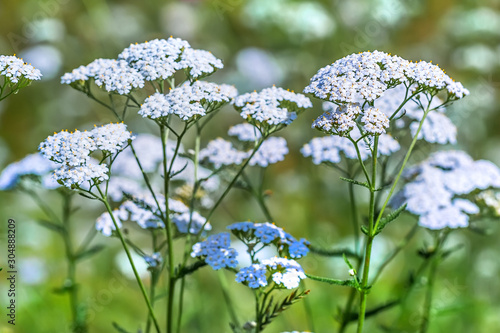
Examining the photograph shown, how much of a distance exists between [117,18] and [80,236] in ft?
9.94

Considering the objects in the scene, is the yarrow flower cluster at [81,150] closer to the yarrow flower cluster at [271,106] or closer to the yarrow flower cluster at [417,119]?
the yarrow flower cluster at [271,106]

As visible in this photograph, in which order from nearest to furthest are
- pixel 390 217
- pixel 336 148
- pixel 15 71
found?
pixel 390 217
pixel 15 71
pixel 336 148

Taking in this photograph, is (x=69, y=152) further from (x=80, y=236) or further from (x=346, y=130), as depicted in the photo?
(x=80, y=236)

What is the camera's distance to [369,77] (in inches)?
102

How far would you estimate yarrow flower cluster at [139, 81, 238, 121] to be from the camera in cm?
265

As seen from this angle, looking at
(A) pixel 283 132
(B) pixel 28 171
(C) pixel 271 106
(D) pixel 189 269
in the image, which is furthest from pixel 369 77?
(A) pixel 283 132

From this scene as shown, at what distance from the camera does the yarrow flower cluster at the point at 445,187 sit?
11.3ft

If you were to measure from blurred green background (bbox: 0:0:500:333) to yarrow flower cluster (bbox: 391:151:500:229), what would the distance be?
58 cm

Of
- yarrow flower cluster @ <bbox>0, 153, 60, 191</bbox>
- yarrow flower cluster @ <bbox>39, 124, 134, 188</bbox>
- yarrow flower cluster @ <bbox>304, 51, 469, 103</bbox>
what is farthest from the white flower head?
yarrow flower cluster @ <bbox>0, 153, 60, 191</bbox>

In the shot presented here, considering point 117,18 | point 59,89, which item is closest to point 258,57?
point 117,18

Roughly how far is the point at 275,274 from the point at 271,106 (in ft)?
2.75

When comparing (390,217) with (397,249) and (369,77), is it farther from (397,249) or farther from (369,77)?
(397,249)

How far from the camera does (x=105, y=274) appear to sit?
6203 millimetres

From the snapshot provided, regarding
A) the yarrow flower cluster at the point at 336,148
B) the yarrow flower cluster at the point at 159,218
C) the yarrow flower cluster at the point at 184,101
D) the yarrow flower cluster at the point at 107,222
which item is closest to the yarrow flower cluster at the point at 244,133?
the yarrow flower cluster at the point at 336,148
